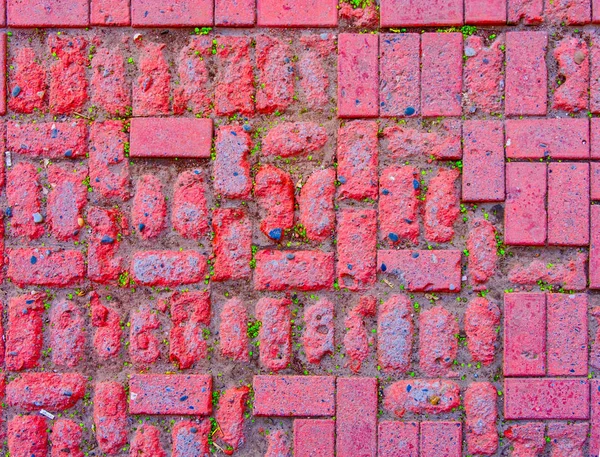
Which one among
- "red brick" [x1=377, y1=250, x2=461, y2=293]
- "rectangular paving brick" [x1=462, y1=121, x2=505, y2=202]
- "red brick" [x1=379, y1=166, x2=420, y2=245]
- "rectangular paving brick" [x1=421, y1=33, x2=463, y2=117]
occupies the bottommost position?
"red brick" [x1=377, y1=250, x2=461, y2=293]

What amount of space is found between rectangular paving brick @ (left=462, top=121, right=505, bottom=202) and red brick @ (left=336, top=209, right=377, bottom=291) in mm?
288

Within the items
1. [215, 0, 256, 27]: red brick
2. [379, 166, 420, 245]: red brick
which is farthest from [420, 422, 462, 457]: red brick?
[215, 0, 256, 27]: red brick

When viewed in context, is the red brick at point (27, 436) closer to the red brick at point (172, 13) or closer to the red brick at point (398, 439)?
the red brick at point (398, 439)

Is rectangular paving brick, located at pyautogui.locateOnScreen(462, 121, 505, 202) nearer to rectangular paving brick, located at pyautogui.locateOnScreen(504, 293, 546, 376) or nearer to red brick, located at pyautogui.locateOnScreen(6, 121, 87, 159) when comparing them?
rectangular paving brick, located at pyautogui.locateOnScreen(504, 293, 546, 376)

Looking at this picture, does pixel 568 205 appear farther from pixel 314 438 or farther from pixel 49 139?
pixel 49 139

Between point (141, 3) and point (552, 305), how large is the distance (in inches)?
58.3

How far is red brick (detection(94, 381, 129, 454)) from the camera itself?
160cm

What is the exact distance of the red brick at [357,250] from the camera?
1580 mm

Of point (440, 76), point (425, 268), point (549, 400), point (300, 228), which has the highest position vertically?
point (440, 76)

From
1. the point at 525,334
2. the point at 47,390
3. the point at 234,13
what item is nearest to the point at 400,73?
the point at 234,13

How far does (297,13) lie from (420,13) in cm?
36

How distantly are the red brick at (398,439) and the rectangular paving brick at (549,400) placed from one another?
27 cm

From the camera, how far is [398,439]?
1.57 meters

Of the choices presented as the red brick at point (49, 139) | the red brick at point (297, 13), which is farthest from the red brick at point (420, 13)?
the red brick at point (49, 139)
